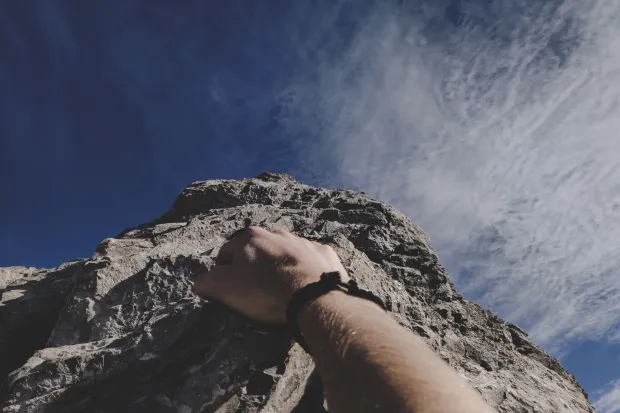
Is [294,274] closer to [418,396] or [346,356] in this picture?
[346,356]

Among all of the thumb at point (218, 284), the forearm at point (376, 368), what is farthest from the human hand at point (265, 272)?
the forearm at point (376, 368)

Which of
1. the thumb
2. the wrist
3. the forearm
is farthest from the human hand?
the forearm

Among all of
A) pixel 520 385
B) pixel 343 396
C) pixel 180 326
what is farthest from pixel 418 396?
pixel 520 385

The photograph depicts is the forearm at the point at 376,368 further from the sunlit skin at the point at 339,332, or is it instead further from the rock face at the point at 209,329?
the rock face at the point at 209,329

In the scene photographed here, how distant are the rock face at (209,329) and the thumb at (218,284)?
0.33 feet

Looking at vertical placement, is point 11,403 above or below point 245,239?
below

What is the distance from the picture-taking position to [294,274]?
213 cm

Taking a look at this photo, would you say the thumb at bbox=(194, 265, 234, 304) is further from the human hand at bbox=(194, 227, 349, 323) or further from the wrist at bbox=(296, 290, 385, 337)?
the wrist at bbox=(296, 290, 385, 337)

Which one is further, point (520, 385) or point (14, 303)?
point (14, 303)

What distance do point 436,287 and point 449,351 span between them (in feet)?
2.47

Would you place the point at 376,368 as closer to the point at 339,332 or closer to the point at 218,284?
the point at 339,332

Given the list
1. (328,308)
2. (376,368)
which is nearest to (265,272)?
(328,308)

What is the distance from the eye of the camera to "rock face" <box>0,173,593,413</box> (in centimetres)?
226

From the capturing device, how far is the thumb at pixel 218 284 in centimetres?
238
